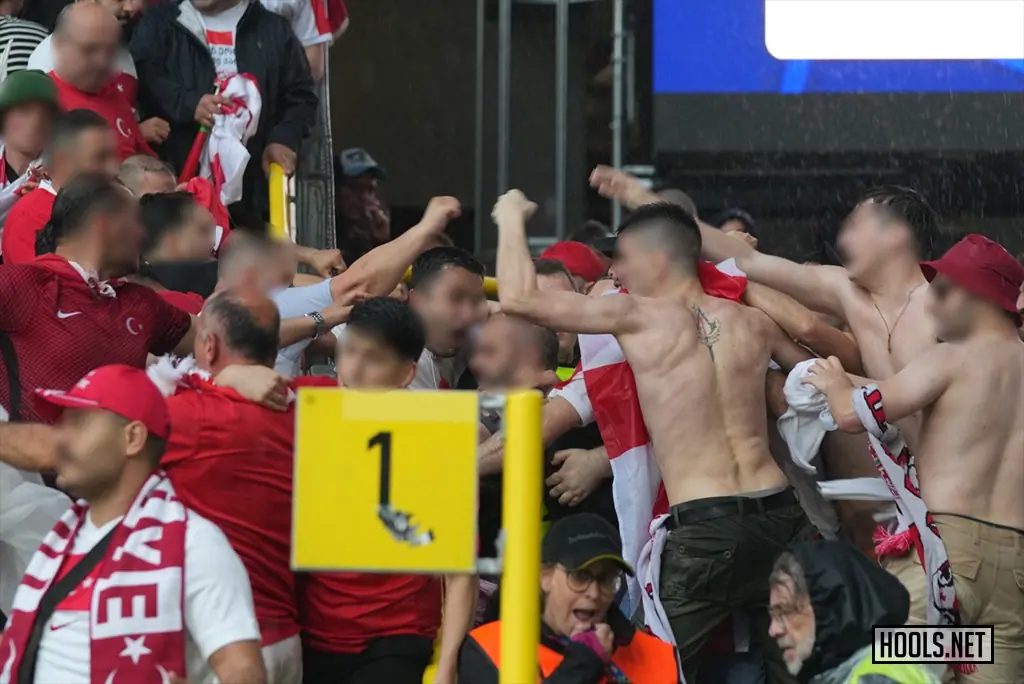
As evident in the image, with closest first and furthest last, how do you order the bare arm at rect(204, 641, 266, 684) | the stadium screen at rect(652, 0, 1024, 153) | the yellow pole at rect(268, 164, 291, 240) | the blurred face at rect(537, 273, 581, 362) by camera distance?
the bare arm at rect(204, 641, 266, 684), the blurred face at rect(537, 273, 581, 362), the yellow pole at rect(268, 164, 291, 240), the stadium screen at rect(652, 0, 1024, 153)

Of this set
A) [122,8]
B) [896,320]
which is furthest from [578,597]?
[122,8]

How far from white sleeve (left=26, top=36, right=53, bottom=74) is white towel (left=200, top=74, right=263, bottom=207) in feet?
2.48

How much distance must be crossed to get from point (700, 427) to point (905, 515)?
0.75 meters

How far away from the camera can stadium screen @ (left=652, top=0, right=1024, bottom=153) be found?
9539 mm

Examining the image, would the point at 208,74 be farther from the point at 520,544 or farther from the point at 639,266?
the point at 520,544

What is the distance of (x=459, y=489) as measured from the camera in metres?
3.49

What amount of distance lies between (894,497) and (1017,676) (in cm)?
70

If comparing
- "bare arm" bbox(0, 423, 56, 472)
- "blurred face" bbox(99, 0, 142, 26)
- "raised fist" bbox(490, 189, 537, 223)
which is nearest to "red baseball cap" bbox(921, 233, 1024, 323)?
"raised fist" bbox(490, 189, 537, 223)

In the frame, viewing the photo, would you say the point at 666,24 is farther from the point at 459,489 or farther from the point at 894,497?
the point at 459,489

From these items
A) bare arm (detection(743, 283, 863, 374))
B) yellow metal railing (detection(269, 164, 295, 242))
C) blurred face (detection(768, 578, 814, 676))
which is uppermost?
yellow metal railing (detection(269, 164, 295, 242))

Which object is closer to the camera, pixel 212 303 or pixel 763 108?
pixel 212 303

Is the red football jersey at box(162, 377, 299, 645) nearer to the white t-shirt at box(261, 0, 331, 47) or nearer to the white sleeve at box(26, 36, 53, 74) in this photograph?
the white sleeve at box(26, 36, 53, 74)

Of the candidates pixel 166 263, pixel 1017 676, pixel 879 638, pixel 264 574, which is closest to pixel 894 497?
pixel 1017 676

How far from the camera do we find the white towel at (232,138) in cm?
727
